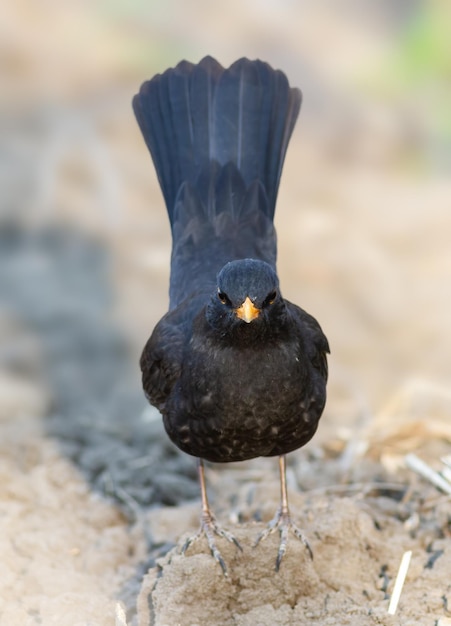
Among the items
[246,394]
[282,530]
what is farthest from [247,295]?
[282,530]

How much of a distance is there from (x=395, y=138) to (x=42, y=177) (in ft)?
10.2

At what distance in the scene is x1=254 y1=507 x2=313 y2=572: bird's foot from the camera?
4031 mm

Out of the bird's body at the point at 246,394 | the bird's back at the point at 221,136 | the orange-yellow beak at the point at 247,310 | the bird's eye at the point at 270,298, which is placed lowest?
the bird's body at the point at 246,394

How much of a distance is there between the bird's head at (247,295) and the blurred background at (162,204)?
1.83 m

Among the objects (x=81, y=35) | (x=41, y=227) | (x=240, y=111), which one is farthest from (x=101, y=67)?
(x=240, y=111)

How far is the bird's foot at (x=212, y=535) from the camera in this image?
403 centimetres

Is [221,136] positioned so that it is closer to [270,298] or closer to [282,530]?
[270,298]

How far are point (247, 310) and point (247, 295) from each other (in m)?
0.06

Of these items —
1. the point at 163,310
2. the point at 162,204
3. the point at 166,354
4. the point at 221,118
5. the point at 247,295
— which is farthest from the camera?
the point at 162,204

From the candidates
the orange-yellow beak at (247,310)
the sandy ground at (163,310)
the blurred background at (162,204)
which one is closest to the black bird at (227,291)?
the orange-yellow beak at (247,310)

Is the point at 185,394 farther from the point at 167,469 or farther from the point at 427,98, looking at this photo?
the point at 427,98

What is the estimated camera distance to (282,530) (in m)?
4.15

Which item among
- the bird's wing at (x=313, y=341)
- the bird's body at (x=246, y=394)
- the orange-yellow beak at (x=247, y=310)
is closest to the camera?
the orange-yellow beak at (x=247, y=310)

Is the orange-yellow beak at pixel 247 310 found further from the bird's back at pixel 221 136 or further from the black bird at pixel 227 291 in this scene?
the bird's back at pixel 221 136
